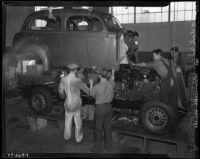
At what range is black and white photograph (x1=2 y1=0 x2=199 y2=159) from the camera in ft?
18.3

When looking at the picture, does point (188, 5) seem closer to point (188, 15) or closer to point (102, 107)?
point (188, 15)

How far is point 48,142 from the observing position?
5.97 meters

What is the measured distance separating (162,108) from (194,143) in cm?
88

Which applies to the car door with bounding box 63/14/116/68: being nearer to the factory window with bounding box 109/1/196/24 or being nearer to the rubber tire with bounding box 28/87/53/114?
the factory window with bounding box 109/1/196/24

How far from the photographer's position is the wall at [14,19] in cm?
575

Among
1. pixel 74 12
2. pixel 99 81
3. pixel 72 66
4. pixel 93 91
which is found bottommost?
pixel 93 91

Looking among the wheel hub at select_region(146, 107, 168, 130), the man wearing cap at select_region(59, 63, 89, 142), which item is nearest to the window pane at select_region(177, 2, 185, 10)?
the wheel hub at select_region(146, 107, 168, 130)

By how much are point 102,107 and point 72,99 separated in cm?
72

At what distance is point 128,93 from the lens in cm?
611

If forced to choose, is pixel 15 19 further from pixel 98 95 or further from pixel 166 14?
pixel 166 14

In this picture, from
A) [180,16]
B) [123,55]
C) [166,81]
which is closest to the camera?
[180,16]

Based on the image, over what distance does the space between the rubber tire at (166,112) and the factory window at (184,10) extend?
177 cm

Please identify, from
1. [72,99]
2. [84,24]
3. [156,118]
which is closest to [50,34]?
[84,24]

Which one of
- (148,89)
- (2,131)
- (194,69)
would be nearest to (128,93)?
(148,89)
